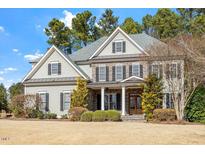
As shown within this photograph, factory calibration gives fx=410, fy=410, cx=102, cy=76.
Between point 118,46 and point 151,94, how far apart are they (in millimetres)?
5759

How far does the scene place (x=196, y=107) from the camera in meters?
27.7

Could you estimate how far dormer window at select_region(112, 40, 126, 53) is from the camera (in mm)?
32438

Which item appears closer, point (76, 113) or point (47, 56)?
point (76, 113)

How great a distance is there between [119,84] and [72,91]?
3937 millimetres

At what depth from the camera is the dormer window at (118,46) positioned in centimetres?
3244

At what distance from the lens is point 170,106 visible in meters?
29.9

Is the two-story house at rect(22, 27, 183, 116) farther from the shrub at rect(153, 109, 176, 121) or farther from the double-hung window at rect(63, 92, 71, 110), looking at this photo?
the shrub at rect(153, 109, 176, 121)

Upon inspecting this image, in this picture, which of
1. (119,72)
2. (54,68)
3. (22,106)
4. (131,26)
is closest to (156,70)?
(119,72)

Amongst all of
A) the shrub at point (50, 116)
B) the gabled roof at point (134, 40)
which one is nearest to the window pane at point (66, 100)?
the shrub at point (50, 116)

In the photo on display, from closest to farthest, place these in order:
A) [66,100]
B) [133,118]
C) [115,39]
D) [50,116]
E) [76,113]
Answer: [76,113]
[133,118]
[50,116]
[115,39]
[66,100]

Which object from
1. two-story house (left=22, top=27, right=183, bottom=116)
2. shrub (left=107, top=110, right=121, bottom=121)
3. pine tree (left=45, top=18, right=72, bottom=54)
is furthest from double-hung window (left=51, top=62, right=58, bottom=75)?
pine tree (left=45, top=18, right=72, bottom=54)

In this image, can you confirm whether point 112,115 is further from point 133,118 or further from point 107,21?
point 107,21

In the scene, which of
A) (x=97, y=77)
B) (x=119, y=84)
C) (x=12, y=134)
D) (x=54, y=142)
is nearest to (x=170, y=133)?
(x=54, y=142)
